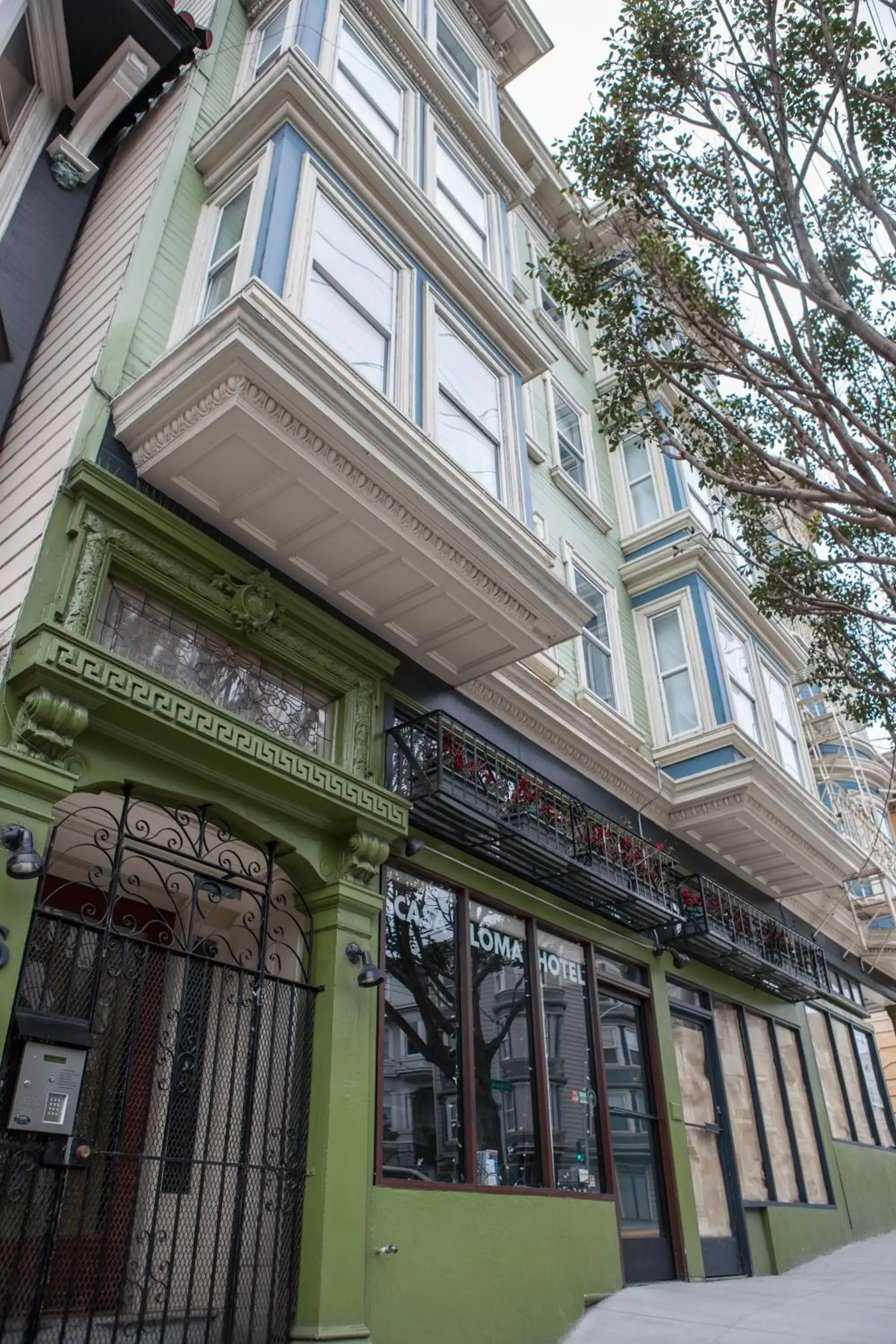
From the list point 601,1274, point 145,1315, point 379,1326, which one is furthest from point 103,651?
point 601,1274

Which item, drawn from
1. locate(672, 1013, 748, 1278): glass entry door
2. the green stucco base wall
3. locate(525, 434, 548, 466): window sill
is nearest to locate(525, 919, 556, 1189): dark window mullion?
the green stucco base wall

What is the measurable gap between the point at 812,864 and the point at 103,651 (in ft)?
39.6

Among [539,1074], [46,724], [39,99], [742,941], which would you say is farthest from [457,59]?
[539,1074]

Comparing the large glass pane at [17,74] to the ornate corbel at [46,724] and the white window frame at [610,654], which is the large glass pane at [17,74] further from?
the white window frame at [610,654]

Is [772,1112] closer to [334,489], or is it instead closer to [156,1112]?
[156,1112]

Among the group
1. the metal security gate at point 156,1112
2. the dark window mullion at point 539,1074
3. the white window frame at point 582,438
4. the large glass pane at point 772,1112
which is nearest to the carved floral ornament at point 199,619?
the metal security gate at point 156,1112

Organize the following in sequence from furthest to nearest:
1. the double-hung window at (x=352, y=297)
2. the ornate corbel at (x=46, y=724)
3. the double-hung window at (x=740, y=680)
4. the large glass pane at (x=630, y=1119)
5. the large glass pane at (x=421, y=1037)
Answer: the double-hung window at (x=740, y=680), the large glass pane at (x=630, y=1119), the double-hung window at (x=352, y=297), the large glass pane at (x=421, y=1037), the ornate corbel at (x=46, y=724)

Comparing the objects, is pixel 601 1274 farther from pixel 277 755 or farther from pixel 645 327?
pixel 645 327

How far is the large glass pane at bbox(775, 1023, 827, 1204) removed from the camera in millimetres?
13977

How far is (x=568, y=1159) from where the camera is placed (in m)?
9.08

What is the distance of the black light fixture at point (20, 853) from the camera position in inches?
198

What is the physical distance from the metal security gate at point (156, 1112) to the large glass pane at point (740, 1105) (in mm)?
7838

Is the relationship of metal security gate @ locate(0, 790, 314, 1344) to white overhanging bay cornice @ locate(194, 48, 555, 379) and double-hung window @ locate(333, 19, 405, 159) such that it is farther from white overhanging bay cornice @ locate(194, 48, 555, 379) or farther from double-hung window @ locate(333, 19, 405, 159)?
double-hung window @ locate(333, 19, 405, 159)

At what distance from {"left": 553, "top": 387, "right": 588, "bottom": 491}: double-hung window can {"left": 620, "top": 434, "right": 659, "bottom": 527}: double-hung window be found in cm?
99
